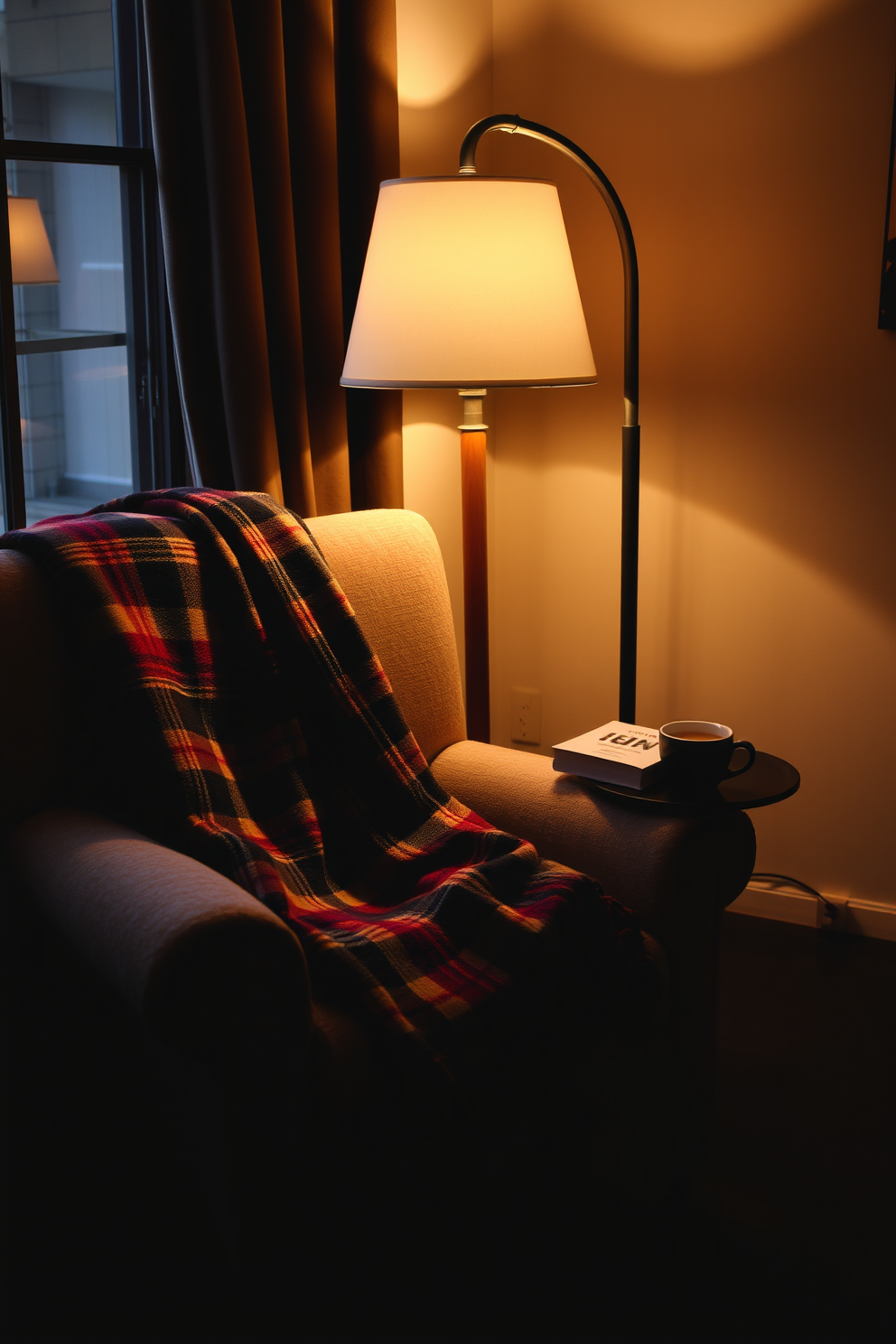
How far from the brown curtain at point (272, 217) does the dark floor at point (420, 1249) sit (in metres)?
0.94

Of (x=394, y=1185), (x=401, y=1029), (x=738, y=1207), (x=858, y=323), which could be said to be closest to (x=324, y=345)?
(x=858, y=323)

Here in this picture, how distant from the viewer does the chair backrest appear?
1343 millimetres

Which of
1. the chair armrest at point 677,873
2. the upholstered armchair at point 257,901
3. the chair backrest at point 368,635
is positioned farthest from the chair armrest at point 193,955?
the chair armrest at point 677,873

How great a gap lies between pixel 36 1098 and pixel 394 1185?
446 mm

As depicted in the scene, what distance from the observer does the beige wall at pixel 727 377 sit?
211cm

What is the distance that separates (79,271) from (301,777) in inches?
38.8

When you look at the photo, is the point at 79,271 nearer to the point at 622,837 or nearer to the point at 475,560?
the point at 475,560

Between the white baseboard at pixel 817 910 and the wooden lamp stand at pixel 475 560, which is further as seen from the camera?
the white baseboard at pixel 817 910

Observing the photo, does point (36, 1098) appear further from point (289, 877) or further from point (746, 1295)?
point (746, 1295)

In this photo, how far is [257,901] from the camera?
1098mm

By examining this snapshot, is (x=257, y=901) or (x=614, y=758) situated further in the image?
(x=614, y=758)

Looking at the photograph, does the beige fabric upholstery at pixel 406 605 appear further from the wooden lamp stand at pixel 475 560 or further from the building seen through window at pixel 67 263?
the building seen through window at pixel 67 263

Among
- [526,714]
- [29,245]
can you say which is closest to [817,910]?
[526,714]

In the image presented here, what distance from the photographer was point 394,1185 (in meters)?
1.21
